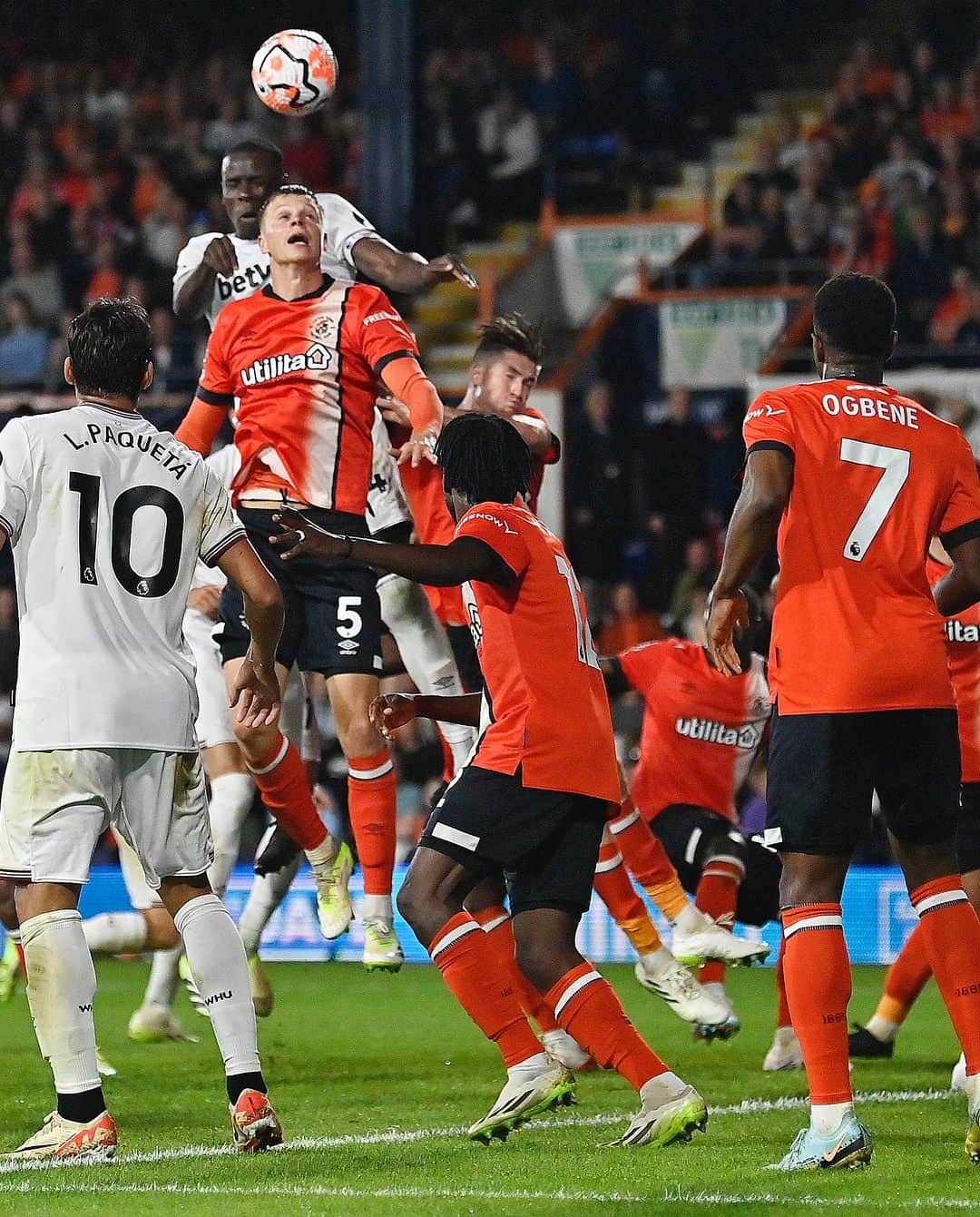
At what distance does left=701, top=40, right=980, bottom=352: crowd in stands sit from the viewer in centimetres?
1633

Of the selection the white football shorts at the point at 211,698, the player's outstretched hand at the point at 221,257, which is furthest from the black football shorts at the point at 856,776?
the player's outstretched hand at the point at 221,257

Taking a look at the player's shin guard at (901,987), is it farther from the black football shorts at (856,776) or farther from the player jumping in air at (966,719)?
the black football shorts at (856,776)

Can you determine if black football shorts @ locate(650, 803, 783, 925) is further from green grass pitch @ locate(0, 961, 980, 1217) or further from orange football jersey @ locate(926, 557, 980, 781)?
orange football jersey @ locate(926, 557, 980, 781)

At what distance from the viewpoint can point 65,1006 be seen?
5.43m

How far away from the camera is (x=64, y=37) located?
78.7 ft

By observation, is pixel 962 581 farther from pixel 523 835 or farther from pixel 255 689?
pixel 255 689

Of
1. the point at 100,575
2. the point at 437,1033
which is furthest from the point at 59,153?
the point at 100,575

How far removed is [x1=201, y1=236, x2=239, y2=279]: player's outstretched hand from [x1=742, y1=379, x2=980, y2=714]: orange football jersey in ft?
11.2

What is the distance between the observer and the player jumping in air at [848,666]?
5379mm

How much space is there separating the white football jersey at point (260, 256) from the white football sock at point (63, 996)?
3511 millimetres

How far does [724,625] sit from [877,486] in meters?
0.55

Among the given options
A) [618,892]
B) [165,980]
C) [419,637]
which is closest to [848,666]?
[618,892]

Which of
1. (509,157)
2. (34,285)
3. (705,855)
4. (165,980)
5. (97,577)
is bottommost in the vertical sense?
(165,980)

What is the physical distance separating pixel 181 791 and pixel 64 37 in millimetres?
20071
